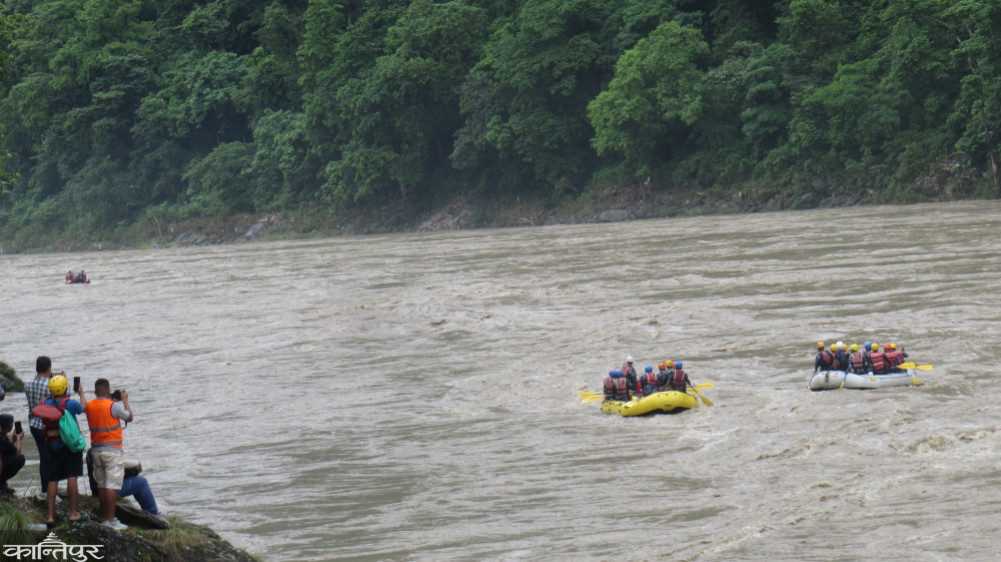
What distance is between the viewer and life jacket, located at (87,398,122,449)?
10.5 metres

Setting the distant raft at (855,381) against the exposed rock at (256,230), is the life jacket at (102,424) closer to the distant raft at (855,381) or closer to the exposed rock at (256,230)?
the distant raft at (855,381)

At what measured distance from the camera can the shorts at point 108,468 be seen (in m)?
10.3

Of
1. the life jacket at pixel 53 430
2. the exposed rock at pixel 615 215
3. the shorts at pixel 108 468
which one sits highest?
the life jacket at pixel 53 430

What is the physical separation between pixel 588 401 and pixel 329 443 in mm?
4602

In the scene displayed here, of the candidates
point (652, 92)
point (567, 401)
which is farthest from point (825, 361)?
point (652, 92)

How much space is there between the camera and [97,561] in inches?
361

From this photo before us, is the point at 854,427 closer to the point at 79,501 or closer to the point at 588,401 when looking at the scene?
the point at 588,401

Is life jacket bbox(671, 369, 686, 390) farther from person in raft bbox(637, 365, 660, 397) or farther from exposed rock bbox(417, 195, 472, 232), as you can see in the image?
exposed rock bbox(417, 195, 472, 232)

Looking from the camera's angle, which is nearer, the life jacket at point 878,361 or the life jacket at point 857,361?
the life jacket at point 878,361

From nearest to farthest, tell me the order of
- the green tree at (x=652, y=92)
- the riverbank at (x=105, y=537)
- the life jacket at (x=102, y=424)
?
the riverbank at (x=105, y=537) → the life jacket at (x=102, y=424) → the green tree at (x=652, y=92)

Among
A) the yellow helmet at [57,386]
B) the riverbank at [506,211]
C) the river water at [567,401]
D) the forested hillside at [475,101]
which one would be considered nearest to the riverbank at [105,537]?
the yellow helmet at [57,386]

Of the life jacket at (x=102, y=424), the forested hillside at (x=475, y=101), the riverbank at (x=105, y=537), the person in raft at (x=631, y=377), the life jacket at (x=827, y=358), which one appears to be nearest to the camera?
the riverbank at (x=105, y=537)

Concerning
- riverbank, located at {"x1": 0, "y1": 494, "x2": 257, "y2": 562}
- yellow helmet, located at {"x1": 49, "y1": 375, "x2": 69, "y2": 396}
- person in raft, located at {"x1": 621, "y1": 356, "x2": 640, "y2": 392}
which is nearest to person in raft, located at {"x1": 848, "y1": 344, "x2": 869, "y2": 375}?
person in raft, located at {"x1": 621, "y1": 356, "x2": 640, "y2": 392}

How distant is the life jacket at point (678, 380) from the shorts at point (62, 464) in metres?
10.6
